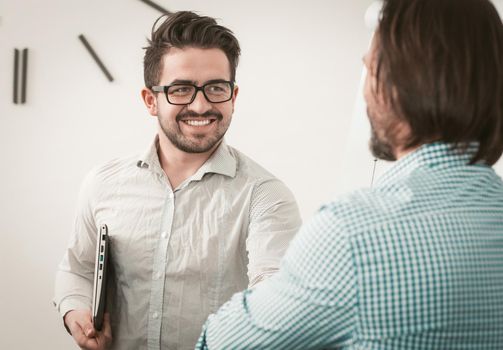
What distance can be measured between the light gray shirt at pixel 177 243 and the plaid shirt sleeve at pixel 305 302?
56 cm

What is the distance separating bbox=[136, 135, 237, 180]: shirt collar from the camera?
146 centimetres

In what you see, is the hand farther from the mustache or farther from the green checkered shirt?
the green checkered shirt

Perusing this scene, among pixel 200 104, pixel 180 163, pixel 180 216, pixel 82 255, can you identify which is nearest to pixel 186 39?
pixel 200 104

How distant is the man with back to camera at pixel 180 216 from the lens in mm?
1364

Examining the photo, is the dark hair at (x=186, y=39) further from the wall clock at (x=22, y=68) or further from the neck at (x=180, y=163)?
the wall clock at (x=22, y=68)

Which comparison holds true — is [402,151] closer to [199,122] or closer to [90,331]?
[199,122]

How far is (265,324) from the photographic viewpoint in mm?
684

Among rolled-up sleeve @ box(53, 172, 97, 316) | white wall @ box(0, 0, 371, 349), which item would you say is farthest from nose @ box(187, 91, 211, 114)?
white wall @ box(0, 0, 371, 349)

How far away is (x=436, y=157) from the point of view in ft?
2.25

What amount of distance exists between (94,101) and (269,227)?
1692 mm

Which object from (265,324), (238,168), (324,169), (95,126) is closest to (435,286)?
(265,324)

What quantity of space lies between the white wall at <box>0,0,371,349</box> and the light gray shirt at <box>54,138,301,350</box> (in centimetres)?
129

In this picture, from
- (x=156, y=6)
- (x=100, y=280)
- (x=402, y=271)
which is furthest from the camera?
(x=156, y=6)

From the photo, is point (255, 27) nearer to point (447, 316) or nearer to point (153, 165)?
point (153, 165)
